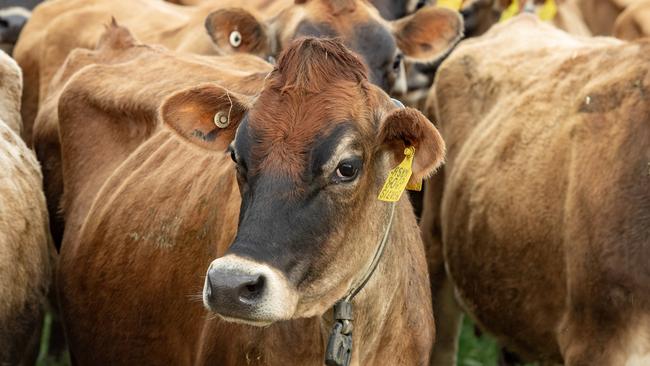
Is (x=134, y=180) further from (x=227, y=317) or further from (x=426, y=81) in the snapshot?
(x=426, y=81)

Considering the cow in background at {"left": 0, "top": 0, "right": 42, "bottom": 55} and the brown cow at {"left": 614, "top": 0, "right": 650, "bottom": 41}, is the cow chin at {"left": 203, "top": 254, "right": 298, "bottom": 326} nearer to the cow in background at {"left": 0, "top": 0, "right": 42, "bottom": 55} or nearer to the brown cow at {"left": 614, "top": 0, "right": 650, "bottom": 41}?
the brown cow at {"left": 614, "top": 0, "right": 650, "bottom": 41}

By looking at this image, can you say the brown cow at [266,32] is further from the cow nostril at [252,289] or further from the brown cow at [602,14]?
the brown cow at [602,14]

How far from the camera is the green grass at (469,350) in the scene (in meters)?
7.68

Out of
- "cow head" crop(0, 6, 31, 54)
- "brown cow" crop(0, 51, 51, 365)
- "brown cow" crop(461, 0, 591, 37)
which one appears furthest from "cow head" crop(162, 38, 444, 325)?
"cow head" crop(0, 6, 31, 54)

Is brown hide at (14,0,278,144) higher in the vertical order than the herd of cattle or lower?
lower

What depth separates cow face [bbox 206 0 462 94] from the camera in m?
6.92

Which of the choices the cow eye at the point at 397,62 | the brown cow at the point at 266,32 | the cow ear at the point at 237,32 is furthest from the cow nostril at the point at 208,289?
the cow ear at the point at 237,32

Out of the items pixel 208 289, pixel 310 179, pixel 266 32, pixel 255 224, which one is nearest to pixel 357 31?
pixel 266 32

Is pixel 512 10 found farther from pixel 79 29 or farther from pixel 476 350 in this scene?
pixel 79 29

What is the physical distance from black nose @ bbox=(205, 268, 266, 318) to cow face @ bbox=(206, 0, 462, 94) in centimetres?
313

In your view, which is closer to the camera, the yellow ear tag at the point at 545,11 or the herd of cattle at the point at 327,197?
the herd of cattle at the point at 327,197

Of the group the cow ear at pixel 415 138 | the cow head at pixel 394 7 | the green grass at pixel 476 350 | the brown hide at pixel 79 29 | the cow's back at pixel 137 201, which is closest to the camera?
the cow ear at pixel 415 138

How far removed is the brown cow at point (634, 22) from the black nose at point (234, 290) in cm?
624

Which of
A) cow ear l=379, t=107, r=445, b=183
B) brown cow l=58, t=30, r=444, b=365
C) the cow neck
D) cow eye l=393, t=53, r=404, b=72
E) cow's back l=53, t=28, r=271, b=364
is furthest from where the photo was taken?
cow eye l=393, t=53, r=404, b=72
